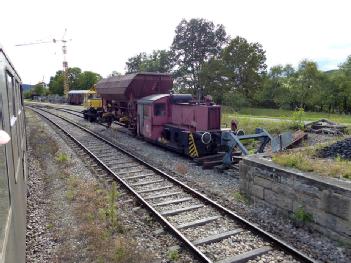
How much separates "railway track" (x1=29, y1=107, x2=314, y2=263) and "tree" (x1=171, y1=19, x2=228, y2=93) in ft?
132

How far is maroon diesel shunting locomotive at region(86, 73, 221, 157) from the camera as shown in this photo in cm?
1196

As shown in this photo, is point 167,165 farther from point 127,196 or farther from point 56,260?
point 56,260

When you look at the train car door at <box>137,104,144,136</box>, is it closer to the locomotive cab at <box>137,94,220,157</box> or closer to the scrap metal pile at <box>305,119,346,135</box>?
the locomotive cab at <box>137,94,220,157</box>

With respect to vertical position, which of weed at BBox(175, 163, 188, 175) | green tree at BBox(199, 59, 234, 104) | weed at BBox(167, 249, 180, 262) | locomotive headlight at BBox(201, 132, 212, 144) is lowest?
weed at BBox(167, 249, 180, 262)

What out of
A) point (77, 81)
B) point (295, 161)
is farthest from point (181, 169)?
point (77, 81)

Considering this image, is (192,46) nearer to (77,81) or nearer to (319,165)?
(319,165)

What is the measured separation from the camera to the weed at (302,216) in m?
6.12

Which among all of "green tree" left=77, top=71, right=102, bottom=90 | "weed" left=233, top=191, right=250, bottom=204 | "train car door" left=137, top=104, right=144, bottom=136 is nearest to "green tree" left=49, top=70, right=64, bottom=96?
"green tree" left=77, top=71, right=102, bottom=90

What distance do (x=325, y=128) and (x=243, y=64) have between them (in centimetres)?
3138

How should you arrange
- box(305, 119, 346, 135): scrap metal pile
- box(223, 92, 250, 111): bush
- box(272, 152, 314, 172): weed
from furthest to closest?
box(223, 92, 250, 111): bush, box(305, 119, 346, 135): scrap metal pile, box(272, 152, 314, 172): weed

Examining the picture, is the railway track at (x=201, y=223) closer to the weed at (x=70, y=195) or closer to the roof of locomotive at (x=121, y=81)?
the weed at (x=70, y=195)

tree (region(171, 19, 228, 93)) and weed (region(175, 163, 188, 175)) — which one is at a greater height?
tree (region(171, 19, 228, 93))

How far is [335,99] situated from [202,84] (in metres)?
20.6

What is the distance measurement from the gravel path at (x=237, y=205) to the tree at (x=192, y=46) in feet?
120
